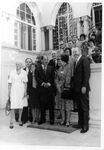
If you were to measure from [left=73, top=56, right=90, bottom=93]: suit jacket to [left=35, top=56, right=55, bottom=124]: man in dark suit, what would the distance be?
667 mm

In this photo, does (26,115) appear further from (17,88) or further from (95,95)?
(95,95)

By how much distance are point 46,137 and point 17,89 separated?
128 centimetres

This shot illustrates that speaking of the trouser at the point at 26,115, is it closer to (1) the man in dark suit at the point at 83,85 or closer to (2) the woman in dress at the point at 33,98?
(2) the woman in dress at the point at 33,98

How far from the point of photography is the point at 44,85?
482 cm

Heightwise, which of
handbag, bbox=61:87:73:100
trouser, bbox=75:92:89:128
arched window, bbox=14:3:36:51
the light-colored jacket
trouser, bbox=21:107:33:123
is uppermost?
arched window, bbox=14:3:36:51

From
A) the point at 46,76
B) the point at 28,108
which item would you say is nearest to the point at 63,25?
the point at 28,108

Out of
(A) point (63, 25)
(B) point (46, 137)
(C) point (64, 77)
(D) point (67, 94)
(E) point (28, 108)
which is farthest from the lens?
(A) point (63, 25)

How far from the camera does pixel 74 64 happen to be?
4.70 m

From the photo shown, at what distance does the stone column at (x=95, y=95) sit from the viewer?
184 inches

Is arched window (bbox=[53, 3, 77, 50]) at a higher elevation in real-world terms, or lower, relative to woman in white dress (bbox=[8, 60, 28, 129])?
higher

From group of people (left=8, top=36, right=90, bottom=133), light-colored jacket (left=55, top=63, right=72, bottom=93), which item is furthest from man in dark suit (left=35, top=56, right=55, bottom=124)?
light-colored jacket (left=55, top=63, right=72, bottom=93)

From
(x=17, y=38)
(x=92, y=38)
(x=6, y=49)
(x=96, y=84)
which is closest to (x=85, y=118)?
(x=96, y=84)

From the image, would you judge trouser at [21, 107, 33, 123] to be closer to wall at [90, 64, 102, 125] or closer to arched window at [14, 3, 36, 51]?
wall at [90, 64, 102, 125]

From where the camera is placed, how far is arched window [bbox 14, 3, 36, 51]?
872cm
